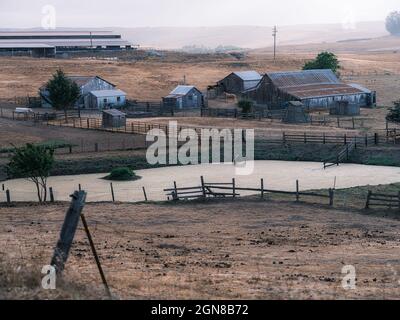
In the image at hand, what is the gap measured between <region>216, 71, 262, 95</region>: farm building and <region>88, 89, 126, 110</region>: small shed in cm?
1337

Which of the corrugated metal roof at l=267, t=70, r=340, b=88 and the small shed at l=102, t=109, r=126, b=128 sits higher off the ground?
the corrugated metal roof at l=267, t=70, r=340, b=88

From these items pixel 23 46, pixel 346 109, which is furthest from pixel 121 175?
pixel 23 46

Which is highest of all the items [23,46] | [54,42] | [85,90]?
[54,42]

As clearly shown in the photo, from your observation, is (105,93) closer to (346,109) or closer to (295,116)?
(295,116)

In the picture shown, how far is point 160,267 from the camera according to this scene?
13.8 meters

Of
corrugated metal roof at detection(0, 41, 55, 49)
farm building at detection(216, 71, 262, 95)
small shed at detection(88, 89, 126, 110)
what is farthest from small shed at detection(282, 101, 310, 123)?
corrugated metal roof at detection(0, 41, 55, 49)

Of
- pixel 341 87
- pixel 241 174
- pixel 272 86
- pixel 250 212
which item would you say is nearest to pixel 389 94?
pixel 341 87

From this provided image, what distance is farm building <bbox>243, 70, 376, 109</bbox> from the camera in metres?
63.3

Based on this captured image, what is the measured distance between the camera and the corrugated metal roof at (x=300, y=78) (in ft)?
214

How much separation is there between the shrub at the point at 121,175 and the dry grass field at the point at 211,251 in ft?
28.8

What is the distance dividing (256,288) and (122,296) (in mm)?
2738

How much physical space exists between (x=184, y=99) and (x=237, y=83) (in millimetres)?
10762

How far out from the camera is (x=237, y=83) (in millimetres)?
73812

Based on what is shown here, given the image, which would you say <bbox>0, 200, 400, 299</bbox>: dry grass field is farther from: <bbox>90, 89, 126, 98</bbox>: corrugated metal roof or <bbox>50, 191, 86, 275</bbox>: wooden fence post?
<bbox>90, 89, 126, 98</bbox>: corrugated metal roof
